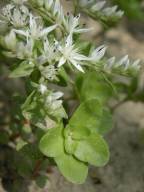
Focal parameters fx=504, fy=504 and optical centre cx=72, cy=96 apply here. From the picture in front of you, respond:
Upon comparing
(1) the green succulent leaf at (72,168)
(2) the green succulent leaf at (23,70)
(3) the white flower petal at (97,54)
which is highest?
(3) the white flower petal at (97,54)

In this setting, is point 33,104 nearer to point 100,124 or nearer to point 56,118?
point 56,118

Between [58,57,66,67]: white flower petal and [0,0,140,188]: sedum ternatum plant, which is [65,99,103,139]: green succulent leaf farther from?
[58,57,66,67]: white flower petal

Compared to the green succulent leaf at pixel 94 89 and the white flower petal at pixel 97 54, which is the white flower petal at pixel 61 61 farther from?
the green succulent leaf at pixel 94 89

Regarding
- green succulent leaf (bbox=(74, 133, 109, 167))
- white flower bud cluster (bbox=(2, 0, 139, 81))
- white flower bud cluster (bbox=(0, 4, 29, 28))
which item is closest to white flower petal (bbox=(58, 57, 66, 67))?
white flower bud cluster (bbox=(2, 0, 139, 81))

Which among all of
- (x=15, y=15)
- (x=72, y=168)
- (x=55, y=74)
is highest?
(x=15, y=15)

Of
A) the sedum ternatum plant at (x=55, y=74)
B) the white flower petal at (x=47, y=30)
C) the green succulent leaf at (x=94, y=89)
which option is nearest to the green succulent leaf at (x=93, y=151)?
the sedum ternatum plant at (x=55, y=74)

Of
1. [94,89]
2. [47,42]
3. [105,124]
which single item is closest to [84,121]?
[105,124]

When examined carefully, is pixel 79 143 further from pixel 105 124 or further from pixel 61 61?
pixel 61 61
